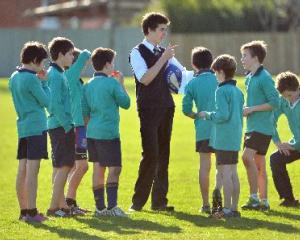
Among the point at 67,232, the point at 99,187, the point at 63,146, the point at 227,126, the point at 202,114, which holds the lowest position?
the point at 67,232

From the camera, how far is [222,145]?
11.3 metres

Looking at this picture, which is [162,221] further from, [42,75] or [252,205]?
[42,75]

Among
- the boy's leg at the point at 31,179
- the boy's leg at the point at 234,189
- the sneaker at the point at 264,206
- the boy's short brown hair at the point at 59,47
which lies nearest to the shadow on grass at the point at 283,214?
the sneaker at the point at 264,206

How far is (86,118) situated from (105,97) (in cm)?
44

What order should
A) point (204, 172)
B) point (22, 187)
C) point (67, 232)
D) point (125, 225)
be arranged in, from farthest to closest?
point (204, 172)
point (22, 187)
point (125, 225)
point (67, 232)

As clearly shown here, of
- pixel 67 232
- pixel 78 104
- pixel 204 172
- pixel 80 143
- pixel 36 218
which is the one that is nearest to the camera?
pixel 67 232

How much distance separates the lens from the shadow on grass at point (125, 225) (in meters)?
10.5

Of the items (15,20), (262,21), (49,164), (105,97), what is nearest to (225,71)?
(105,97)

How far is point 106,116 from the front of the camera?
38.3ft

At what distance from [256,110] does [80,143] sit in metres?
2.01

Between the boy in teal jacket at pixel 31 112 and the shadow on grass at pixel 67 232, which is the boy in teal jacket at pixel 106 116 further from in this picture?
the shadow on grass at pixel 67 232

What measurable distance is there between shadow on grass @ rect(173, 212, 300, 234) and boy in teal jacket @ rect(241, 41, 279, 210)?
40.4 inches

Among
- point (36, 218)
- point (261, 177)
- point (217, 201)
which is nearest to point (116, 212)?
point (36, 218)

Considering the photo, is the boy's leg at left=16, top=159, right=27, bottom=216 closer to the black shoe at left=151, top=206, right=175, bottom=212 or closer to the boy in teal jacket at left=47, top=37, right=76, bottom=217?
the boy in teal jacket at left=47, top=37, right=76, bottom=217
